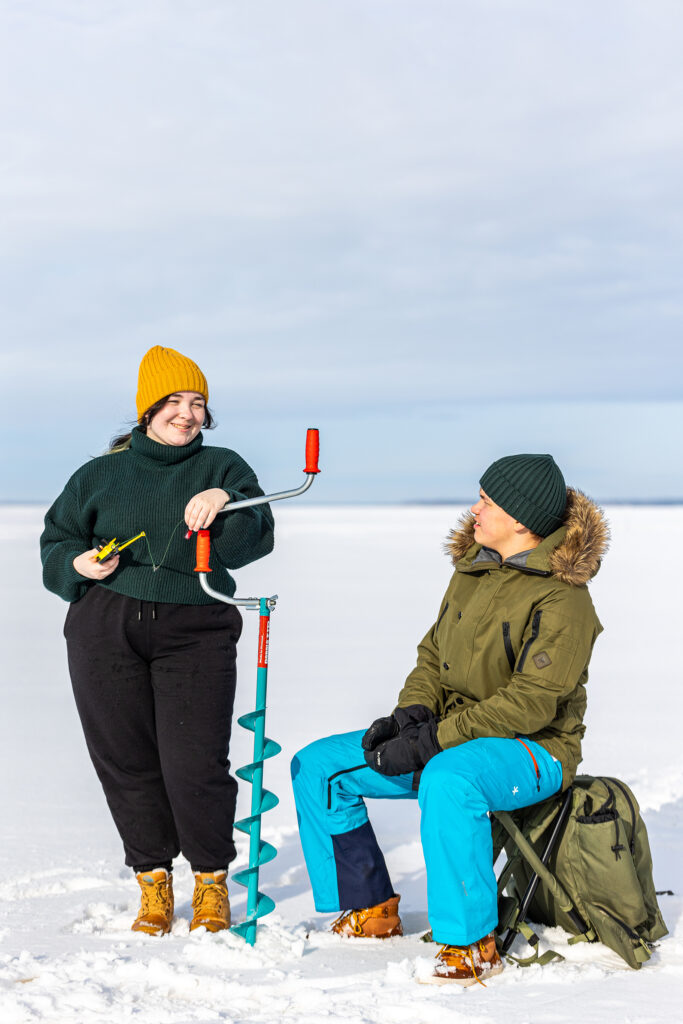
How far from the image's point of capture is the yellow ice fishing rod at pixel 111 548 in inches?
143

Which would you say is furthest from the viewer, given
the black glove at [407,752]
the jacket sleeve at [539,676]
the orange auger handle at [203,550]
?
the orange auger handle at [203,550]

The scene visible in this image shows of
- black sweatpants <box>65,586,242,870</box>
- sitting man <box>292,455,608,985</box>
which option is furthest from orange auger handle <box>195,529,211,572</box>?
sitting man <box>292,455,608,985</box>

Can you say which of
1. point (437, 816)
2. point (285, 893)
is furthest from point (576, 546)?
point (285, 893)

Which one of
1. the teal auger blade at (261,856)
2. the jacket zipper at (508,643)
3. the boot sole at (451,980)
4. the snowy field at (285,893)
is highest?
the jacket zipper at (508,643)

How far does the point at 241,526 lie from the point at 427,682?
31.8 inches

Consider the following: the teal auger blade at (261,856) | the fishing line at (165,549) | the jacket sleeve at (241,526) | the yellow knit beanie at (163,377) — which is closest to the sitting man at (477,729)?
the teal auger blade at (261,856)

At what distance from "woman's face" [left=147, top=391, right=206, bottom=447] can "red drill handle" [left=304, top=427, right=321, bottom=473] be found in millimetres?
481

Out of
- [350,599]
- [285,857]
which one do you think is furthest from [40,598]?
[285,857]

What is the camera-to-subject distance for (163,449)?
384cm

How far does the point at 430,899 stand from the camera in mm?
3229

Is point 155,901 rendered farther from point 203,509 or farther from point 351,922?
point 203,509

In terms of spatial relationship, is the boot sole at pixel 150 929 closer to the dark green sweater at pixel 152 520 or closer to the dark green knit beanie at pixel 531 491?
the dark green sweater at pixel 152 520

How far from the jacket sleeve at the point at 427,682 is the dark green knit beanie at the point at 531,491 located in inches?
15.7

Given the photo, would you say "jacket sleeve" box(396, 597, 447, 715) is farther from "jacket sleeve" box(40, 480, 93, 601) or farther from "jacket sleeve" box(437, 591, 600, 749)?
"jacket sleeve" box(40, 480, 93, 601)
